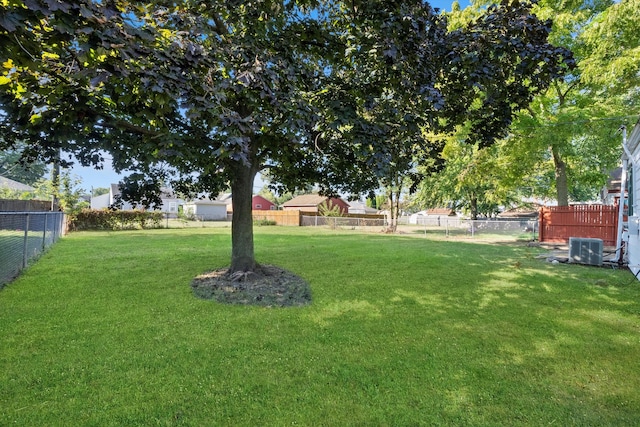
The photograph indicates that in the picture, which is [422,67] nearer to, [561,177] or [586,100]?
[586,100]

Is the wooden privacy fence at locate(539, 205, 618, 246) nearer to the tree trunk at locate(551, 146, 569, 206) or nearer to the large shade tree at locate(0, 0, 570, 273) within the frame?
the tree trunk at locate(551, 146, 569, 206)

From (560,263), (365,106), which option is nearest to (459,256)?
(560,263)

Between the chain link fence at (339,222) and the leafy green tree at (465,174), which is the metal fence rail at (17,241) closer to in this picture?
the leafy green tree at (465,174)

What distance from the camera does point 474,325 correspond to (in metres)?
4.16

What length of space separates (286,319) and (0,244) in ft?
15.7

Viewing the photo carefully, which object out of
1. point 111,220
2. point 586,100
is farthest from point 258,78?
point 111,220

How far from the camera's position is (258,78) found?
142 inches

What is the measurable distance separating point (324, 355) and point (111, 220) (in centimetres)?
2042

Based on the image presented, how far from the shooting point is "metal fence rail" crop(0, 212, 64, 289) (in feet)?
17.6

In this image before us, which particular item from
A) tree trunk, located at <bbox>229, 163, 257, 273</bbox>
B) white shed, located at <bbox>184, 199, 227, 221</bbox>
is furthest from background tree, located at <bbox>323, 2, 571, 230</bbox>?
white shed, located at <bbox>184, 199, 227, 221</bbox>

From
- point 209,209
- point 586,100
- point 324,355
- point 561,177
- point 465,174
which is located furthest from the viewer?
point 209,209

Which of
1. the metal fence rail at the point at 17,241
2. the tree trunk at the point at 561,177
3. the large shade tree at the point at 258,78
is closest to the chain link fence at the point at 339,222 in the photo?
the tree trunk at the point at 561,177

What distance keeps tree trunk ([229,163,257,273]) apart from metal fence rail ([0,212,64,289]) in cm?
353

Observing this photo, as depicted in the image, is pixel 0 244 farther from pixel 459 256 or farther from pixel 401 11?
pixel 459 256
